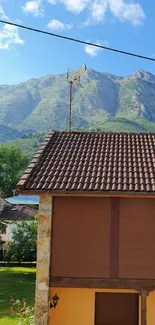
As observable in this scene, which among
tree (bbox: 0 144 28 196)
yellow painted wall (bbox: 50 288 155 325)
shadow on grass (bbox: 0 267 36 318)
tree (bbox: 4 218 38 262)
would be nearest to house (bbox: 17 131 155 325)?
yellow painted wall (bbox: 50 288 155 325)

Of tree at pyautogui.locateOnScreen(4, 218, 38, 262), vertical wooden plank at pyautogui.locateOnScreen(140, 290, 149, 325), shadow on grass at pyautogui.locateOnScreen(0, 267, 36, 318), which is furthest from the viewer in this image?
tree at pyautogui.locateOnScreen(4, 218, 38, 262)

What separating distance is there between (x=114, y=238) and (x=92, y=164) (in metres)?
2.26

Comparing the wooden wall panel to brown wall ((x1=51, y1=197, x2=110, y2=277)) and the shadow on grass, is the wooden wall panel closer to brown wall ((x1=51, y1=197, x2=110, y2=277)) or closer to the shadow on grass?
brown wall ((x1=51, y1=197, x2=110, y2=277))

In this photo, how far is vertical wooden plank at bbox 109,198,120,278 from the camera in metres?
9.55

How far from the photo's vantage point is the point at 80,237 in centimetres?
976

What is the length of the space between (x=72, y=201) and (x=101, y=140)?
11.2 feet

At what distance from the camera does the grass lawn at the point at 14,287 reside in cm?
1594

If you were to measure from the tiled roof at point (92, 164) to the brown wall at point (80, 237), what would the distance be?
1.87ft

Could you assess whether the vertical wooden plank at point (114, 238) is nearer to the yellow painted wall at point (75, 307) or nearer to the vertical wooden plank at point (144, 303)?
the vertical wooden plank at point (144, 303)

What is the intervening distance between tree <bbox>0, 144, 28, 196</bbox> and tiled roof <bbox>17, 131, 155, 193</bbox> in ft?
163

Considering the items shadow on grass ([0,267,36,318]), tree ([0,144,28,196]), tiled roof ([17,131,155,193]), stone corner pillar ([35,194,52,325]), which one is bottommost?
shadow on grass ([0,267,36,318])

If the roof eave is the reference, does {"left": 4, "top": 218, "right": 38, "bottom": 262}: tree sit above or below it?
below

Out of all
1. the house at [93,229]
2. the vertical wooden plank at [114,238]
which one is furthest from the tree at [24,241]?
the vertical wooden plank at [114,238]

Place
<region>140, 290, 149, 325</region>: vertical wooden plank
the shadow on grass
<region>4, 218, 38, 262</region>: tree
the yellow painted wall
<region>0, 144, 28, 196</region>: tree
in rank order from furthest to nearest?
1. <region>0, 144, 28, 196</region>: tree
2. <region>4, 218, 38, 262</region>: tree
3. the shadow on grass
4. the yellow painted wall
5. <region>140, 290, 149, 325</region>: vertical wooden plank
